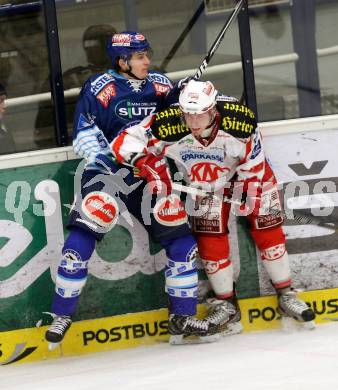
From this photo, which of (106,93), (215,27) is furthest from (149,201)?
(215,27)

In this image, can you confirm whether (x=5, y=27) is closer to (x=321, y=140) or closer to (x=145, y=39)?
(x=145, y=39)

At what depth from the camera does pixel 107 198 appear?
561 cm

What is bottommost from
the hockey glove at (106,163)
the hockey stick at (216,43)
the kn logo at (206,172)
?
the kn logo at (206,172)

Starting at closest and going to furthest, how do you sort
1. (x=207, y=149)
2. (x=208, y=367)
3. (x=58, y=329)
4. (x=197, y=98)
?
1. (x=208, y=367)
2. (x=197, y=98)
3. (x=58, y=329)
4. (x=207, y=149)

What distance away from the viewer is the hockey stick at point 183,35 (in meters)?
5.75

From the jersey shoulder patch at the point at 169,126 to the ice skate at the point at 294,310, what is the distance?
1040 millimetres

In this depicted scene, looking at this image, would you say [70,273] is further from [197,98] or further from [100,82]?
[197,98]

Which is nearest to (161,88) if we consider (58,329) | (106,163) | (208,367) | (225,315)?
(106,163)

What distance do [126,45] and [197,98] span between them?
477mm

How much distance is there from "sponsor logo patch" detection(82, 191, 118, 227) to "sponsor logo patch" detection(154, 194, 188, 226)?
0.72 feet

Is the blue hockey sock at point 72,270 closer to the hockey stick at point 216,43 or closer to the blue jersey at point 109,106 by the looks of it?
the blue jersey at point 109,106

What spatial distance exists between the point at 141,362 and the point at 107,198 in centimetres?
85

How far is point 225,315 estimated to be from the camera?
228 inches

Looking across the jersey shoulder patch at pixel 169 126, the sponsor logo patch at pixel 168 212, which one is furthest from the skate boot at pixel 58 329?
the jersey shoulder patch at pixel 169 126
